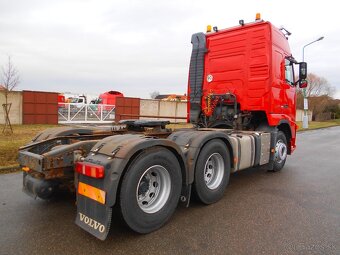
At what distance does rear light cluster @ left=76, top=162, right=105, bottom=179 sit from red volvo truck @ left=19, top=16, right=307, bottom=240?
0.03ft

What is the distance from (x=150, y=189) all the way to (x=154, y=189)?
0.06 m

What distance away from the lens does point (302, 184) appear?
551 centimetres

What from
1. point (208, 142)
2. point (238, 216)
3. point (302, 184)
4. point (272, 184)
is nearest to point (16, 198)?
point (208, 142)

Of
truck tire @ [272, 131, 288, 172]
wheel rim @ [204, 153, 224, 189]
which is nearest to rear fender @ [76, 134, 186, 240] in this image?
wheel rim @ [204, 153, 224, 189]

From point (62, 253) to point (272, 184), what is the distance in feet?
13.2

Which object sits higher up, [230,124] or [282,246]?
[230,124]

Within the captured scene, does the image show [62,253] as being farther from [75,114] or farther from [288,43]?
[75,114]

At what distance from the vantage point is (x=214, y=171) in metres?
4.49

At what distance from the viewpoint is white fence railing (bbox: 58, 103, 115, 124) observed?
1914 cm

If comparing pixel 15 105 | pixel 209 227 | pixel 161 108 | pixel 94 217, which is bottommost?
pixel 209 227

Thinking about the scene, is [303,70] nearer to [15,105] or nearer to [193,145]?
[193,145]

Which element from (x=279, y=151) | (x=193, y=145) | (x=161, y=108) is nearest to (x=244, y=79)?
(x=279, y=151)

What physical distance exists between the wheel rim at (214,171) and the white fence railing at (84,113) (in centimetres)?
1651

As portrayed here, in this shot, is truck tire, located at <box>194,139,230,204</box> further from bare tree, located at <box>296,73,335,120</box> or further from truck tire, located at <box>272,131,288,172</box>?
bare tree, located at <box>296,73,335,120</box>
